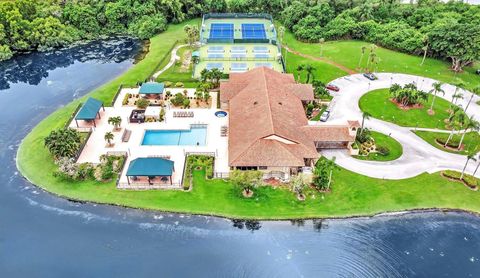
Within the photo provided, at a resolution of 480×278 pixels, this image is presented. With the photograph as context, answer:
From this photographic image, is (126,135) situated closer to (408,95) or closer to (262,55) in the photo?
(262,55)

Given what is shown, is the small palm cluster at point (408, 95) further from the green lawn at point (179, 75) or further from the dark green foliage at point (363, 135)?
the green lawn at point (179, 75)

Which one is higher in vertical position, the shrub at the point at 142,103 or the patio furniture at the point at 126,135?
the shrub at the point at 142,103

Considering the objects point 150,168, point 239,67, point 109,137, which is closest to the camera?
point 150,168

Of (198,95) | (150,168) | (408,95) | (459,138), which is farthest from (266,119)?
(459,138)

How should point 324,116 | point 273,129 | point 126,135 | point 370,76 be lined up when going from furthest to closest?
point 370,76
point 324,116
point 126,135
point 273,129

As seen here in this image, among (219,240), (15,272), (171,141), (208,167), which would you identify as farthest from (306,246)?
(15,272)

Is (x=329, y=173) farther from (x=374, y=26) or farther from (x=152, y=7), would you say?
(x=152, y=7)

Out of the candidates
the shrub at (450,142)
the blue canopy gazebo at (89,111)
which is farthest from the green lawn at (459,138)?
the blue canopy gazebo at (89,111)
